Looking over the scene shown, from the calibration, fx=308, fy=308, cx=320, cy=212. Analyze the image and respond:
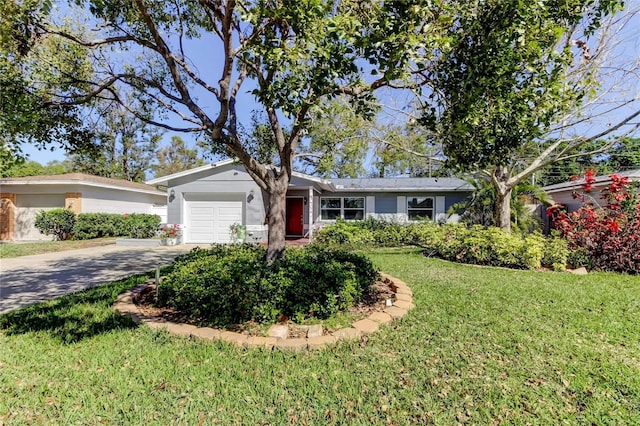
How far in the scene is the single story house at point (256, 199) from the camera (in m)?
14.1

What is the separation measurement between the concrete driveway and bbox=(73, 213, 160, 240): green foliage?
3.01 m

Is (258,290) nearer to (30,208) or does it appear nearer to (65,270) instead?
(65,270)

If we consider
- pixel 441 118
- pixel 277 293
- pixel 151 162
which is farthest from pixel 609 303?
pixel 151 162

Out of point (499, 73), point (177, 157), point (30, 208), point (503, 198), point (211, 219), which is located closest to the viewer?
point (499, 73)

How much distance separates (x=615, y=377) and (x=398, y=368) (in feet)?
6.53

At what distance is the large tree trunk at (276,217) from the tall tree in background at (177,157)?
33607mm

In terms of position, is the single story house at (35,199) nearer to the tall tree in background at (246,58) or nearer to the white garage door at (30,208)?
the white garage door at (30,208)

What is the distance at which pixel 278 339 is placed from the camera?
136 inches

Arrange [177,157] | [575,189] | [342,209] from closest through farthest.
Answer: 1. [575,189]
2. [342,209]
3. [177,157]

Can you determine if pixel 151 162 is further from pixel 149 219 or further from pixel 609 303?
pixel 609 303

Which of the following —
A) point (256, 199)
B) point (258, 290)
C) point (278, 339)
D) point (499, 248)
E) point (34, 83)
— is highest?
point (34, 83)

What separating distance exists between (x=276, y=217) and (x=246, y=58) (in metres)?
2.60

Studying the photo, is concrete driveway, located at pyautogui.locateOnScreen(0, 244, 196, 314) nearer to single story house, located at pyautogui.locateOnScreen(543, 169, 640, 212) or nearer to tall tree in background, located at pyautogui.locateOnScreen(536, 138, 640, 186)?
single story house, located at pyautogui.locateOnScreen(543, 169, 640, 212)

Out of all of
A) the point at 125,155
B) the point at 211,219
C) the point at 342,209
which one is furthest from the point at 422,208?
the point at 125,155
